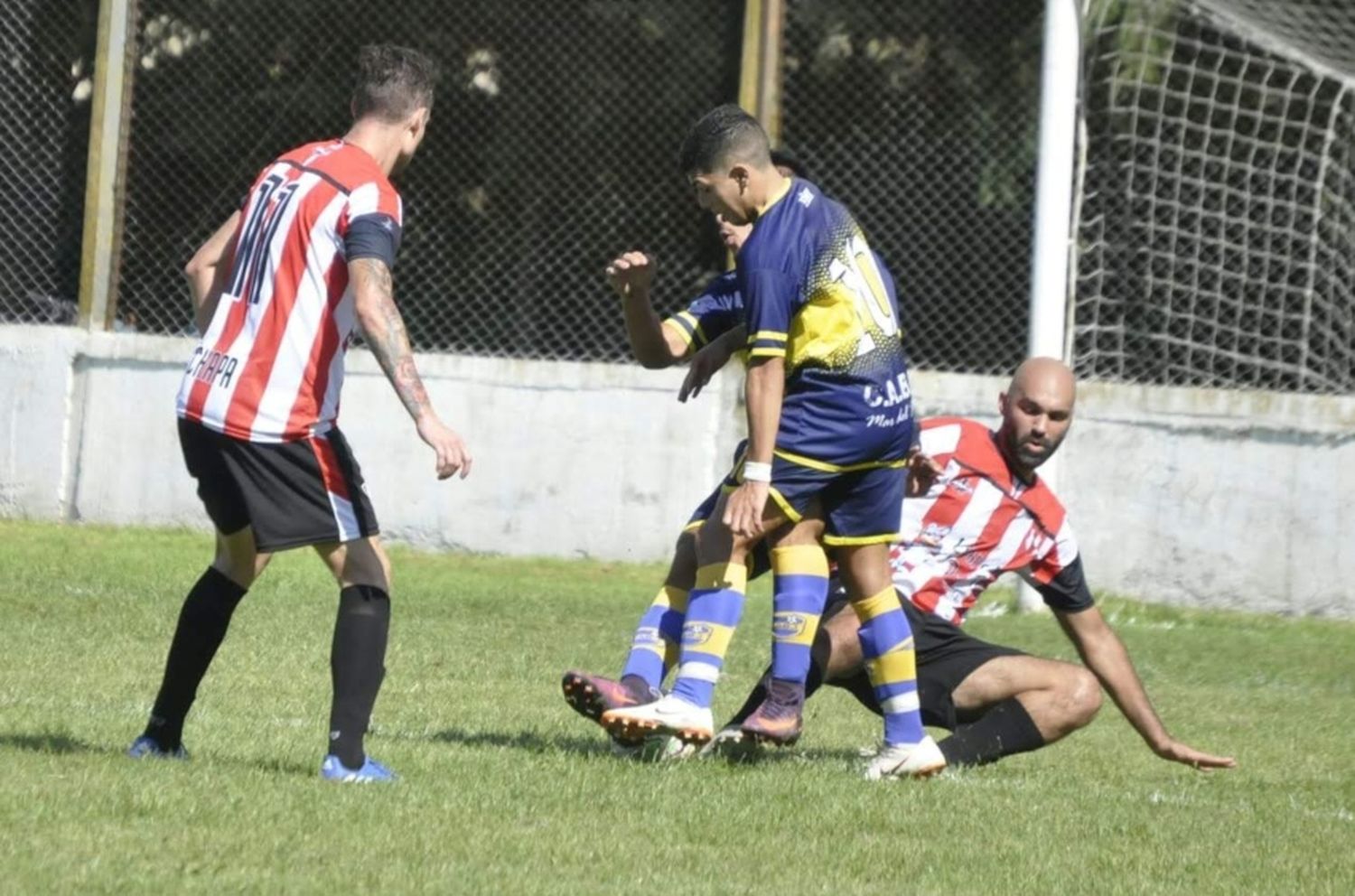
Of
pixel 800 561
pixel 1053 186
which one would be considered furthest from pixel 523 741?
pixel 1053 186

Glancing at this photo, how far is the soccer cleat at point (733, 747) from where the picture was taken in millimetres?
6613

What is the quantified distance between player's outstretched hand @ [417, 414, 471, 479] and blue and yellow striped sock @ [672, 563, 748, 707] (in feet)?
4.08

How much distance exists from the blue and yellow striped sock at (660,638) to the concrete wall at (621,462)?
6755mm

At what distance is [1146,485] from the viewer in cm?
1360

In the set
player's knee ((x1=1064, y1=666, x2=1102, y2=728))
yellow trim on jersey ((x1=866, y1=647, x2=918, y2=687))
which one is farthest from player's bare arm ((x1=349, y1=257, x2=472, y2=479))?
player's knee ((x1=1064, y1=666, x2=1102, y2=728))

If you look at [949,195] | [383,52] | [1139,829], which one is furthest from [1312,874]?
[949,195]

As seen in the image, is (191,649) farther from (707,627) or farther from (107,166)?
(107,166)

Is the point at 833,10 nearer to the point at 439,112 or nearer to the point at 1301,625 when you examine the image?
the point at 439,112

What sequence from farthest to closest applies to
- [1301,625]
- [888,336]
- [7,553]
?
[1301,625]
[7,553]
[888,336]

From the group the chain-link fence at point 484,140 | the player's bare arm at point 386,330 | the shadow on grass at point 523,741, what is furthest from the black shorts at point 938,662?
the chain-link fence at point 484,140

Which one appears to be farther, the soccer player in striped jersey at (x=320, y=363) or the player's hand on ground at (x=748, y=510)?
the player's hand on ground at (x=748, y=510)

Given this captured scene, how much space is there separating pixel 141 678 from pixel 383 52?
3049 millimetres

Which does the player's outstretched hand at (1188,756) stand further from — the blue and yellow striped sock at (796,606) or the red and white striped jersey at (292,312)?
the red and white striped jersey at (292,312)

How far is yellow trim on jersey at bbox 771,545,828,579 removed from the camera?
6617 millimetres
